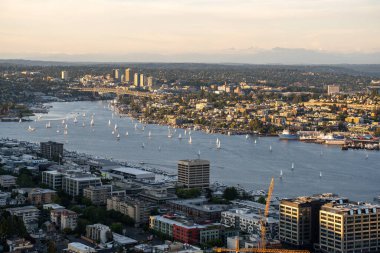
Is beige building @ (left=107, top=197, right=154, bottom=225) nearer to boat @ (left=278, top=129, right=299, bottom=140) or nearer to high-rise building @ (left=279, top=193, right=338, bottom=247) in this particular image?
high-rise building @ (left=279, top=193, right=338, bottom=247)

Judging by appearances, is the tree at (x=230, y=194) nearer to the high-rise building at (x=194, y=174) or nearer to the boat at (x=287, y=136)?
the high-rise building at (x=194, y=174)

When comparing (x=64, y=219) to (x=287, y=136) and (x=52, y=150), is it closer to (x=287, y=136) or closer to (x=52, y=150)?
(x=52, y=150)

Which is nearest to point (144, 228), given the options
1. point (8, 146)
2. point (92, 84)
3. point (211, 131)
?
point (8, 146)

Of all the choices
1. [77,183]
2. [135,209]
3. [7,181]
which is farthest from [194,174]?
[7,181]

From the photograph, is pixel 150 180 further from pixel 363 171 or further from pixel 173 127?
pixel 173 127

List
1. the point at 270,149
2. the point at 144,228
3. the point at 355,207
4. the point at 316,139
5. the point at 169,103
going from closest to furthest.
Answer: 1. the point at 355,207
2. the point at 144,228
3. the point at 270,149
4. the point at 316,139
5. the point at 169,103
